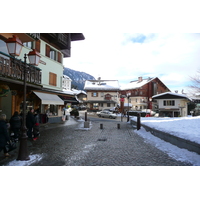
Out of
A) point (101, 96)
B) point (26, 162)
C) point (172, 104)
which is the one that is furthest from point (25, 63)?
point (101, 96)

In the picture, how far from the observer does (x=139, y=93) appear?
186 ft

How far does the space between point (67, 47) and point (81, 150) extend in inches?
674

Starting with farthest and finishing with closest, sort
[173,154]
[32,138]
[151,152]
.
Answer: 1. [32,138]
2. [151,152]
3. [173,154]

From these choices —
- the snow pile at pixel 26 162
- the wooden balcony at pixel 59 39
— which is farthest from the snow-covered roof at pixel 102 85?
the snow pile at pixel 26 162

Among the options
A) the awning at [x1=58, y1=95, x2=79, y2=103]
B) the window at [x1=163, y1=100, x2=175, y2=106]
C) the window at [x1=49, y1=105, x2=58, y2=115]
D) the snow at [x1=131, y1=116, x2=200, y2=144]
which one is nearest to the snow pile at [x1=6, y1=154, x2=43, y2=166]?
the snow at [x1=131, y1=116, x2=200, y2=144]

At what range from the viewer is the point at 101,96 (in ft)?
168

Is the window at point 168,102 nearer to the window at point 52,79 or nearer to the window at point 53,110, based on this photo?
the window at point 53,110

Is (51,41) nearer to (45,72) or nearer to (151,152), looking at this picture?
(45,72)

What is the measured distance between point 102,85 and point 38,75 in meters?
40.3

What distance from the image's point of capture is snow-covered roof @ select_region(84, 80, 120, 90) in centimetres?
5186

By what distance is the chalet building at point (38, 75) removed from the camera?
34.8 ft

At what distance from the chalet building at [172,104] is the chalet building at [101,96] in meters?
14.5

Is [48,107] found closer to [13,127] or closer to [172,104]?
[13,127]

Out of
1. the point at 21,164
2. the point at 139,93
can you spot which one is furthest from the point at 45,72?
the point at 139,93
